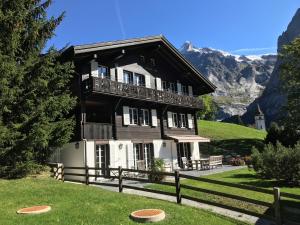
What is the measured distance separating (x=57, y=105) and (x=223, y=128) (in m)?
47.1

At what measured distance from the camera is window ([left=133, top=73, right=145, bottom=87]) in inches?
1143

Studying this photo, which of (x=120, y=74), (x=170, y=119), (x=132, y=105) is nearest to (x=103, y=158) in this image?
(x=132, y=105)

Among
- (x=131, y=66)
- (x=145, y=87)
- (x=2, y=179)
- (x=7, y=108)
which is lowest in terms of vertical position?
(x=2, y=179)

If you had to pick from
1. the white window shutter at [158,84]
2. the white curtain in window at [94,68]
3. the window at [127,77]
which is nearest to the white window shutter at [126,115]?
the window at [127,77]

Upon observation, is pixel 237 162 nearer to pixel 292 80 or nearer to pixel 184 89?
pixel 184 89

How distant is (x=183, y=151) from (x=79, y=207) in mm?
22430

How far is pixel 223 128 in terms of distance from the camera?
2452 inches

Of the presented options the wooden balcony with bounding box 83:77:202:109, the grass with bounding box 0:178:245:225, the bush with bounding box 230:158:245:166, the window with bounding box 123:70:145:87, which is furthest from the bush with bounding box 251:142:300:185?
the window with bounding box 123:70:145:87

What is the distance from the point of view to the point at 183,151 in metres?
33.6

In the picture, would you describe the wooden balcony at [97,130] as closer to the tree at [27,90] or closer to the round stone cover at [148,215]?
the tree at [27,90]

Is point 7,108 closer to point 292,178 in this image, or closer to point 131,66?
point 131,66

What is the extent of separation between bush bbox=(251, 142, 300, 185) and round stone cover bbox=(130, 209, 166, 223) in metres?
11.3

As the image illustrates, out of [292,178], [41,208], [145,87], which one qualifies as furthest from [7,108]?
[292,178]

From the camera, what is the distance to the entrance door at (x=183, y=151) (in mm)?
32719
